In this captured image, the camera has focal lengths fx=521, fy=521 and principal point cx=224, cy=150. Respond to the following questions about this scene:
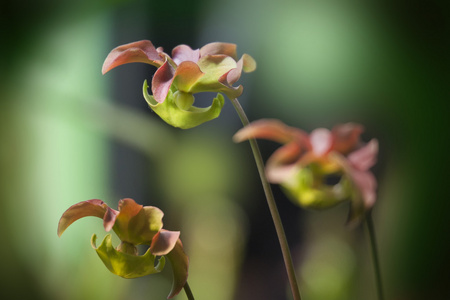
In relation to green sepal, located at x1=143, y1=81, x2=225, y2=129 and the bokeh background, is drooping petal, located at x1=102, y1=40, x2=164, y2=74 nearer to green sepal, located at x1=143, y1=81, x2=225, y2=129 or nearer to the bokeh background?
green sepal, located at x1=143, y1=81, x2=225, y2=129

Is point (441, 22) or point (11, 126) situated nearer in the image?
point (441, 22)

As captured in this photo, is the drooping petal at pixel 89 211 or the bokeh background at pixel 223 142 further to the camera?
the bokeh background at pixel 223 142

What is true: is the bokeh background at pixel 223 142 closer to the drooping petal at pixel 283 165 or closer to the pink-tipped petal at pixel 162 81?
the drooping petal at pixel 283 165

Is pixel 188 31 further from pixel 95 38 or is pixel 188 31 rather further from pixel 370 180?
pixel 370 180

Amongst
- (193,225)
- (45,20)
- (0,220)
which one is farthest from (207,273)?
(45,20)

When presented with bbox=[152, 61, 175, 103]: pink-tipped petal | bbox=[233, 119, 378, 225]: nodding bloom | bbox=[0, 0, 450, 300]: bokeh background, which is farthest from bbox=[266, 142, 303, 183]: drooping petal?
bbox=[0, 0, 450, 300]: bokeh background


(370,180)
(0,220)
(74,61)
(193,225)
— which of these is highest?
(74,61)

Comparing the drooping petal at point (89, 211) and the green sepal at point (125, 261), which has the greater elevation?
the drooping petal at point (89, 211)

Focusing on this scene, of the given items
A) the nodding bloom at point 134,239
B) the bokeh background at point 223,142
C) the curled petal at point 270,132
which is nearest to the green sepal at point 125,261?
the nodding bloom at point 134,239
